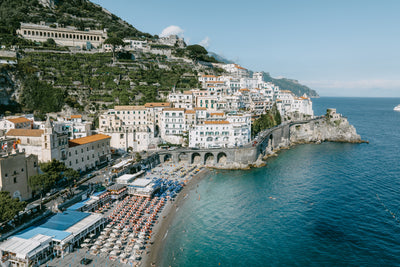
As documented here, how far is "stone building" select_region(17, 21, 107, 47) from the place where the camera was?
9306 cm

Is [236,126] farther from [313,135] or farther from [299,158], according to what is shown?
[313,135]

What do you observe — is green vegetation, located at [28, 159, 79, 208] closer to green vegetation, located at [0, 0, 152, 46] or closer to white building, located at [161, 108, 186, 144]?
white building, located at [161, 108, 186, 144]

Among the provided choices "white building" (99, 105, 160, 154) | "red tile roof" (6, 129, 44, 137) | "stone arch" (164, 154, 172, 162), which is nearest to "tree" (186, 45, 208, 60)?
"white building" (99, 105, 160, 154)

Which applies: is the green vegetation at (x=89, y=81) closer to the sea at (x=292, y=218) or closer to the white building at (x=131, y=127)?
the white building at (x=131, y=127)

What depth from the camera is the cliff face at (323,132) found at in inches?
3593

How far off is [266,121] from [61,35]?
280 feet

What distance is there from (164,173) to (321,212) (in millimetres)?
31268

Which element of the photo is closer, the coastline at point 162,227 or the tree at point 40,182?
the coastline at point 162,227

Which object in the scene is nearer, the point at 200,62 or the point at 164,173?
the point at 164,173

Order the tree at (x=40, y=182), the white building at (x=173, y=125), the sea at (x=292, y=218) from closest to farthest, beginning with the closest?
the sea at (x=292, y=218), the tree at (x=40, y=182), the white building at (x=173, y=125)

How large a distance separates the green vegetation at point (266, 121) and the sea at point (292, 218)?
52.1ft

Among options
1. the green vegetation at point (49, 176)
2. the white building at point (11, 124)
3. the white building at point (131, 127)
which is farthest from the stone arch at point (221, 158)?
the white building at point (11, 124)

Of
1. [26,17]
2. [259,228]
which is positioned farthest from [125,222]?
[26,17]

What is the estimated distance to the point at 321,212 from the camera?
132 ft
